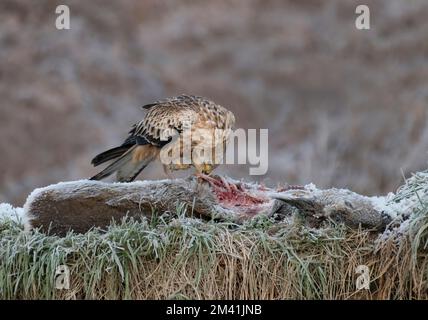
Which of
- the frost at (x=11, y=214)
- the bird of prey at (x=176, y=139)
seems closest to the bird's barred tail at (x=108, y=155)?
the bird of prey at (x=176, y=139)

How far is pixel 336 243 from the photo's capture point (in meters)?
3.52

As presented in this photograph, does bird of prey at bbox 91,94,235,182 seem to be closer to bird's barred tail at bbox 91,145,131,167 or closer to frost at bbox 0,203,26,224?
bird's barred tail at bbox 91,145,131,167

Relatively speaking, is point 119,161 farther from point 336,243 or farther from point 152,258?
point 336,243

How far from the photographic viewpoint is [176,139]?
438 centimetres

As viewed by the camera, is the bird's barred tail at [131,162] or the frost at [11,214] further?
the bird's barred tail at [131,162]

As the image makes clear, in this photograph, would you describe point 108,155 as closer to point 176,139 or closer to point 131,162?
point 131,162

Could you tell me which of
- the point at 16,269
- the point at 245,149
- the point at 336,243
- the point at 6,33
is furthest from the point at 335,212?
the point at 6,33

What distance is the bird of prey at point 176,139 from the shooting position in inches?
169

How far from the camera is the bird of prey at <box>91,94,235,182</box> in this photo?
14.1 feet

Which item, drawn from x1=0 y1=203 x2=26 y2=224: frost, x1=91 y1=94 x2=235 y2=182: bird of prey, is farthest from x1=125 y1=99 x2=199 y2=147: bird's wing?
x1=0 y1=203 x2=26 y2=224: frost

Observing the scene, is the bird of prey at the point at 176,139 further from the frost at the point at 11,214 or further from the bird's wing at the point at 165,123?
the frost at the point at 11,214
